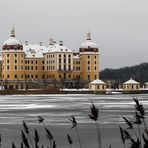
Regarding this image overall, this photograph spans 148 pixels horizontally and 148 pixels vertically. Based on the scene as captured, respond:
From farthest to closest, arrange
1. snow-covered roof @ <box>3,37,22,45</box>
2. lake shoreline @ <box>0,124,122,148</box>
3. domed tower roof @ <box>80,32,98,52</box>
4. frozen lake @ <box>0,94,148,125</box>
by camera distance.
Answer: domed tower roof @ <box>80,32,98,52</box> → snow-covered roof @ <box>3,37,22,45</box> → frozen lake @ <box>0,94,148,125</box> → lake shoreline @ <box>0,124,122,148</box>

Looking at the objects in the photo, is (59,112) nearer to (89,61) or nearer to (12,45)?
(12,45)

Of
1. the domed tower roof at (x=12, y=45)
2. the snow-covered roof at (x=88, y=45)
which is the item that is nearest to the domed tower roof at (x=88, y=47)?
the snow-covered roof at (x=88, y=45)

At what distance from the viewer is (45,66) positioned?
12194cm

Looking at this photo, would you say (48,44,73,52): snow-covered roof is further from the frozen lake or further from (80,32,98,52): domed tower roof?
the frozen lake

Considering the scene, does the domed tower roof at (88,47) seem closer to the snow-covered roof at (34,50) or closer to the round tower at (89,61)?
the round tower at (89,61)

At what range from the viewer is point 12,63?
11888 centimetres

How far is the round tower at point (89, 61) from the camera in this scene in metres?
123

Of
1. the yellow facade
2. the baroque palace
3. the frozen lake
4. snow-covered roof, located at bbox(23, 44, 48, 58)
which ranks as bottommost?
the frozen lake

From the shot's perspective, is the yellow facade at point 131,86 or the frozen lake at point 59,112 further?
the yellow facade at point 131,86

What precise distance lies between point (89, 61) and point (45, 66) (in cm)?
1160

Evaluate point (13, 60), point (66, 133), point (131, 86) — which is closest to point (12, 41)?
point (13, 60)

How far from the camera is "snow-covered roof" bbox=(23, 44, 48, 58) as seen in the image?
121875 mm

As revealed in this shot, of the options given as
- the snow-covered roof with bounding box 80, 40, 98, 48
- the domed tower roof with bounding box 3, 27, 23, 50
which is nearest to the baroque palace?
the domed tower roof with bounding box 3, 27, 23, 50

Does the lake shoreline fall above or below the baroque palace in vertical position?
below
